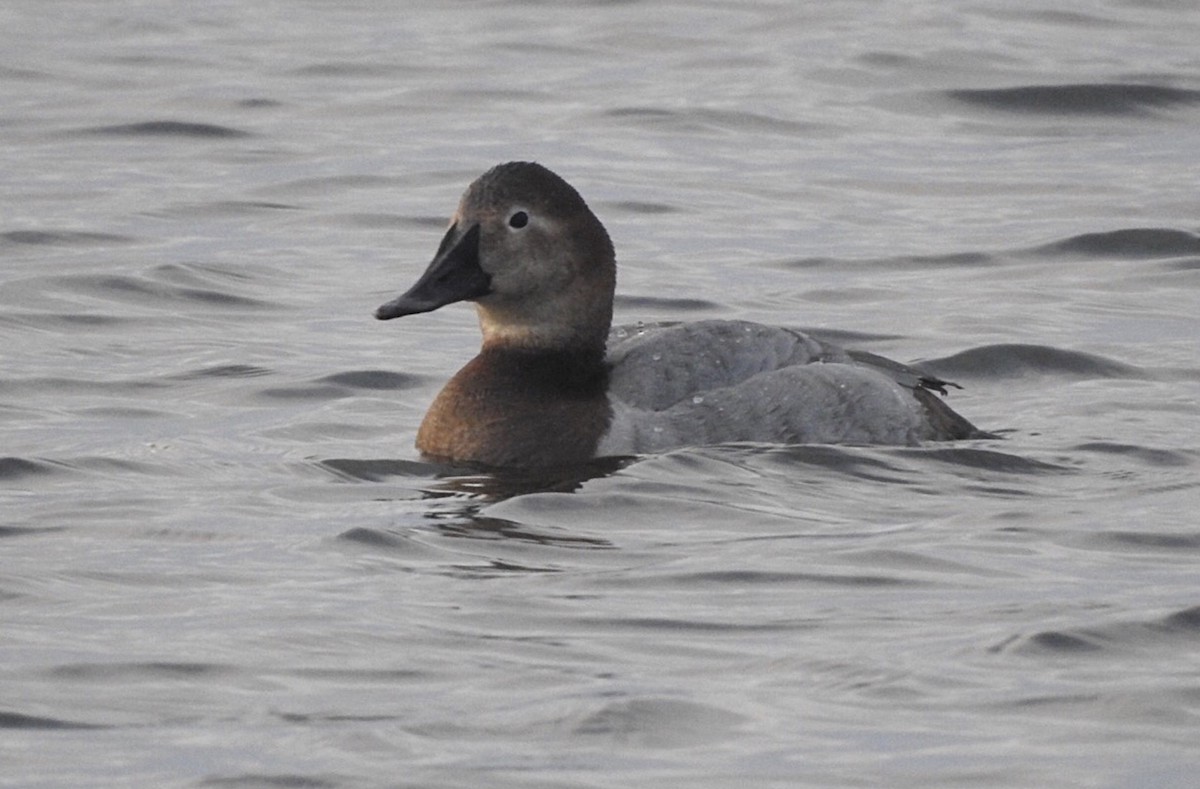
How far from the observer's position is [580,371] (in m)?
9.14

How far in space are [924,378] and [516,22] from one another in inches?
443

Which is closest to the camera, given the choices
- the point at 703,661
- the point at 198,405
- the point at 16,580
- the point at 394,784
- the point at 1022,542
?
the point at 394,784

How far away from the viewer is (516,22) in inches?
800

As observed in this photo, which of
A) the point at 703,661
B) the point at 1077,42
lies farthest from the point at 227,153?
the point at 703,661

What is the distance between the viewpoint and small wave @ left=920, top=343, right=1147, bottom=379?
36.1 ft

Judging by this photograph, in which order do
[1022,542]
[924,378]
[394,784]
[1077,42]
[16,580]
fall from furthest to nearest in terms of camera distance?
[1077,42] → [924,378] → [1022,542] → [16,580] → [394,784]

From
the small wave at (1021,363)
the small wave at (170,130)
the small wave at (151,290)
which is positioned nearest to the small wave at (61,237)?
the small wave at (151,290)

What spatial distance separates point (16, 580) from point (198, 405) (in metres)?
2.97

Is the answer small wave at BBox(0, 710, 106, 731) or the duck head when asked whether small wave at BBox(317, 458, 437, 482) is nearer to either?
the duck head

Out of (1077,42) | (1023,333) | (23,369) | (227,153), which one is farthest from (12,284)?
(1077,42)

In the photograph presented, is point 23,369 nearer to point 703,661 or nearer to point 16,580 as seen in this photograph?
point 16,580

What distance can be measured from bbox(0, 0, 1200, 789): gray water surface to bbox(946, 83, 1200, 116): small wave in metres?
0.04

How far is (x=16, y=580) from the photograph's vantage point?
24.2 ft

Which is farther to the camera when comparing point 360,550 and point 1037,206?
point 1037,206
